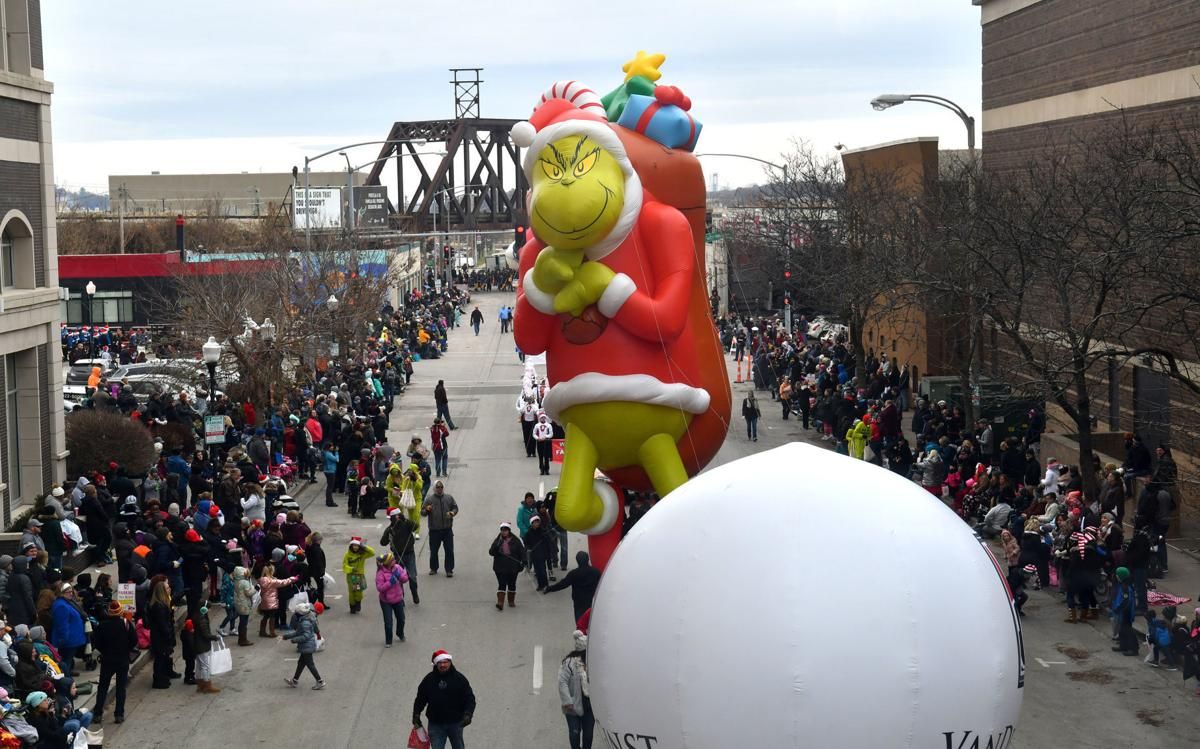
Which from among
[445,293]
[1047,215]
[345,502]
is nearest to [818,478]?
[1047,215]

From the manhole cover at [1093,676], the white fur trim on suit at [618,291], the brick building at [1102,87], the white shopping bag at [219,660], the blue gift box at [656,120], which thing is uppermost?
the brick building at [1102,87]

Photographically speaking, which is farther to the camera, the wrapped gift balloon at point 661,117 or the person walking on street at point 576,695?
the wrapped gift balloon at point 661,117

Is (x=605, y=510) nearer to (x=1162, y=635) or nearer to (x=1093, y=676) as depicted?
(x=1093, y=676)

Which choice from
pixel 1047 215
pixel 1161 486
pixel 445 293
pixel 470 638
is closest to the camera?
pixel 470 638

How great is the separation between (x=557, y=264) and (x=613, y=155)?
1.35 meters

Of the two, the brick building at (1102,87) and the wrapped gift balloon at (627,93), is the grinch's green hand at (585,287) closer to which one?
the wrapped gift balloon at (627,93)

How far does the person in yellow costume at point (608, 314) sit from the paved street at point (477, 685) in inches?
71.9

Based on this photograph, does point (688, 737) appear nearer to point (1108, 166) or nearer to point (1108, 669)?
point (1108, 669)

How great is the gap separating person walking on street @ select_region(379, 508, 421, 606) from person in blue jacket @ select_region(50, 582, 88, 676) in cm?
440

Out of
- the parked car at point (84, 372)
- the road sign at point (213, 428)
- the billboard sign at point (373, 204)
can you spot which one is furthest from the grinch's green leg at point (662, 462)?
the billboard sign at point (373, 204)

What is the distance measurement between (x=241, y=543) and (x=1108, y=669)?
1005cm

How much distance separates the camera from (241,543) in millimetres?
19109

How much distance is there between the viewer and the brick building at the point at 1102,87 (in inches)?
979

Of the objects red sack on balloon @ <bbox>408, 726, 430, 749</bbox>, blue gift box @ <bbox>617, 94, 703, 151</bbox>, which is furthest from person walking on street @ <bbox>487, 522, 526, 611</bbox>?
red sack on balloon @ <bbox>408, 726, 430, 749</bbox>
